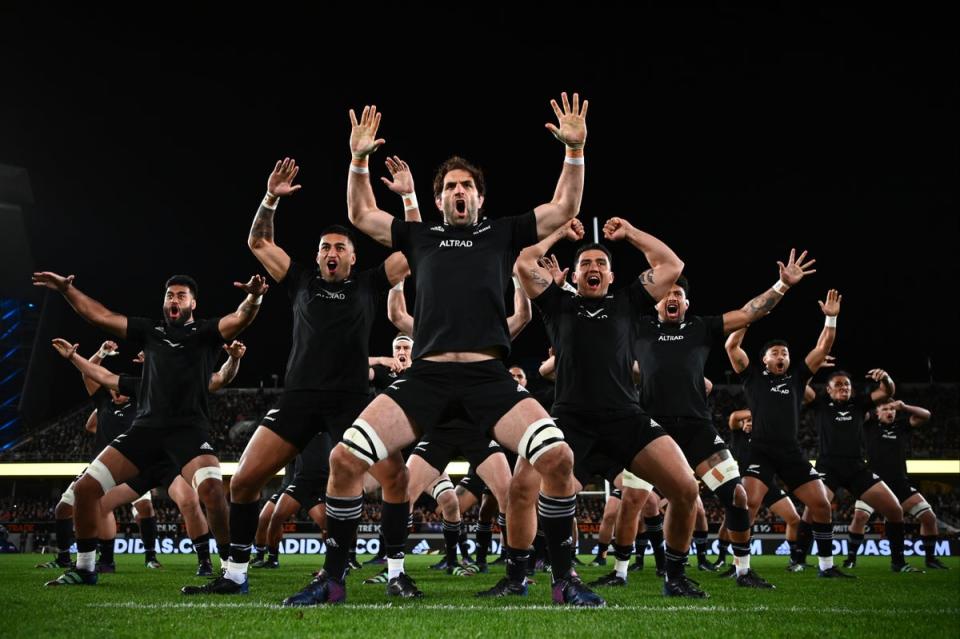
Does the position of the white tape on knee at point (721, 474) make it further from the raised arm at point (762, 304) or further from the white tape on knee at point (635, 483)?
the raised arm at point (762, 304)

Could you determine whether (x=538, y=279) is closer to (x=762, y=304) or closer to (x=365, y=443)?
(x=365, y=443)

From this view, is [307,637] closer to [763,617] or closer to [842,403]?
[763,617]

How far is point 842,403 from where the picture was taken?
1387cm

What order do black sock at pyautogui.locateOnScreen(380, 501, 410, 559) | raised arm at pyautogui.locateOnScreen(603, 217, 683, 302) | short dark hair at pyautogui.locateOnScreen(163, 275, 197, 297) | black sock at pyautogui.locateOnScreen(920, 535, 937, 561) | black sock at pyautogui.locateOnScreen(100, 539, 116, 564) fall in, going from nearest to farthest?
raised arm at pyautogui.locateOnScreen(603, 217, 683, 302) → black sock at pyautogui.locateOnScreen(380, 501, 410, 559) → short dark hair at pyautogui.locateOnScreen(163, 275, 197, 297) → black sock at pyautogui.locateOnScreen(100, 539, 116, 564) → black sock at pyautogui.locateOnScreen(920, 535, 937, 561)

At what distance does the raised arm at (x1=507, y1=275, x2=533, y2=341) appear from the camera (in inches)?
320

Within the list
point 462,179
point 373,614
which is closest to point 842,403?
point 462,179

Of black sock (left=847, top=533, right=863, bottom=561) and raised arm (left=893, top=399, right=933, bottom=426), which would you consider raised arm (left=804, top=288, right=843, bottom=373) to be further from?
Answer: black sock (left=847, top=533, right=863, bottom=561)

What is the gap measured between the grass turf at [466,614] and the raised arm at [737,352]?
139 inches

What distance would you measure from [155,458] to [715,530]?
27.8 metres

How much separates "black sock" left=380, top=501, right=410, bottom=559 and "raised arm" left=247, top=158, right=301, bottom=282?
2.54 m

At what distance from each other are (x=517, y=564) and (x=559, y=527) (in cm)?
116

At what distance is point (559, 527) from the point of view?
6.32 m

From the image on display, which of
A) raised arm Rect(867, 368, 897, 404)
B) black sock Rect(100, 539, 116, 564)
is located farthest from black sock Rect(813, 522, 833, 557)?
black sock Rect(100, 539, 116, 564)

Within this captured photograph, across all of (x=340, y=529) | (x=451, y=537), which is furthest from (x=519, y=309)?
(x=451, y=537)
